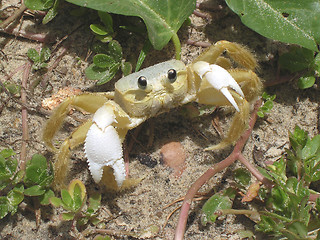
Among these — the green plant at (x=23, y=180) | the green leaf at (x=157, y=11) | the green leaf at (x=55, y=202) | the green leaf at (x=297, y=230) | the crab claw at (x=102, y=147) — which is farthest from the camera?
the green leaf at (x=157, y=11)

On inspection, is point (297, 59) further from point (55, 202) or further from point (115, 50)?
point (55, 202)

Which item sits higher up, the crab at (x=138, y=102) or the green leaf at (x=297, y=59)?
the green leaf at (x=297, y=59)

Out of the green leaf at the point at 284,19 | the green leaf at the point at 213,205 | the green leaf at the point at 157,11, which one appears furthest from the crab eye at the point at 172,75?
the green leaf at the point at 213,205

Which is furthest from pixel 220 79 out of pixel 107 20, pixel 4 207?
pixel 4 207

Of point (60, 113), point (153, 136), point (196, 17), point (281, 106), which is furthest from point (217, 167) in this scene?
point (196, 17)

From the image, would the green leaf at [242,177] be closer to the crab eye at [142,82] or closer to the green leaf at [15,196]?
the crab eye at [142,82]
